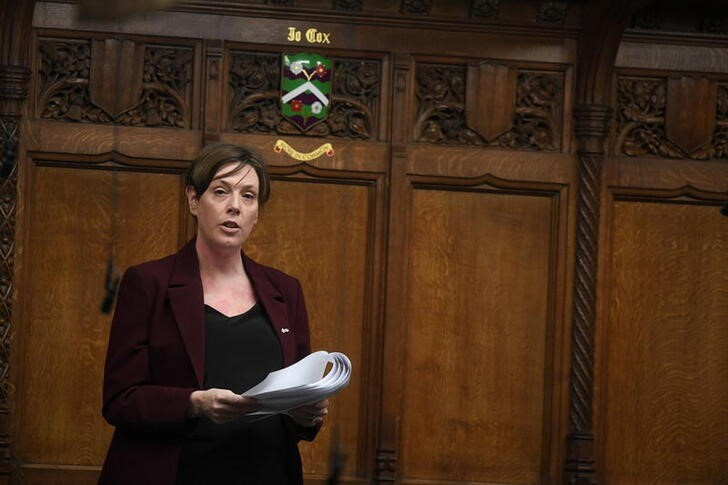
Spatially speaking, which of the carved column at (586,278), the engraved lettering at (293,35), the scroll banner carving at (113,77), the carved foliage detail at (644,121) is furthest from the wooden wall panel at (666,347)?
the scroll banner carving at (113,77)

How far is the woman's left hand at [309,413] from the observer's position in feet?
11.3

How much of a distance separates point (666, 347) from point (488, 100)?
1437mm

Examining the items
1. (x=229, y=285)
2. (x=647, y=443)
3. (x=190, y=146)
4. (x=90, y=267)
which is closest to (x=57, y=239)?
(x=90, y=267)

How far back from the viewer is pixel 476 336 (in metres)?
7.06

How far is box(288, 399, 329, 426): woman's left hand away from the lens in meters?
3.45

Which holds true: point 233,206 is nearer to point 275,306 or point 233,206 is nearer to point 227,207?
point 227,207

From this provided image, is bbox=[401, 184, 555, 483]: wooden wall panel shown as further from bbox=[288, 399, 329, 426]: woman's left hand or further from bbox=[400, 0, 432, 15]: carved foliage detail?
bbox=[288, 399, 329, 426]: woman's left hand

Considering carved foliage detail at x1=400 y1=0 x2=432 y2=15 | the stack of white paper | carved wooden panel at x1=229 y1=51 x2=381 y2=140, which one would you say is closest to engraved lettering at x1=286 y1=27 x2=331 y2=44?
carved wooden panel at x1=229 y1=51 x2=381 y2=140

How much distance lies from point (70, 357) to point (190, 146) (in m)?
1.08

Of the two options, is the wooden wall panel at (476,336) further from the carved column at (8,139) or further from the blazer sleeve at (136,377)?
the blazer sleeve at (136,377)

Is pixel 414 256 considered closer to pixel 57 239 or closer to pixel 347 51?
pixel 347 51

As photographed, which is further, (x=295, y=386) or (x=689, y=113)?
(x=689, y=113)

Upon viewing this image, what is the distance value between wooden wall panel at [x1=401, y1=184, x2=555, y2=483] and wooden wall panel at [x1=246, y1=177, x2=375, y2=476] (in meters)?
0.22

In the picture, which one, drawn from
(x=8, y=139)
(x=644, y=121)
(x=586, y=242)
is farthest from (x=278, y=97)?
(x=644, y=121)
